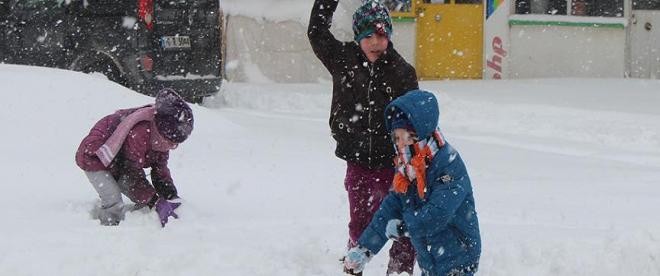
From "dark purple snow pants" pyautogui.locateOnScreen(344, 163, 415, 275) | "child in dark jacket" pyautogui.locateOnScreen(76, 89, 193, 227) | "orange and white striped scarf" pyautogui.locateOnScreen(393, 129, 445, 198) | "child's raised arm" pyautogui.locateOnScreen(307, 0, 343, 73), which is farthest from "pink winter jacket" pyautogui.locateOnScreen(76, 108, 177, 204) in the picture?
"orange and white striped scarf" pyautogui.locateOnScreen(393, 129, 445, 198)

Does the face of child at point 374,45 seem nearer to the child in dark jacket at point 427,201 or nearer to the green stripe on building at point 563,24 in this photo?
the child in dark jacket at point 427,201

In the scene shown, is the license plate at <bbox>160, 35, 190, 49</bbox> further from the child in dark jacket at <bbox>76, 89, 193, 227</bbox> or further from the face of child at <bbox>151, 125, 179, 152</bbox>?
the face of child at <bbox>151, 125, 179, 152</bbox>

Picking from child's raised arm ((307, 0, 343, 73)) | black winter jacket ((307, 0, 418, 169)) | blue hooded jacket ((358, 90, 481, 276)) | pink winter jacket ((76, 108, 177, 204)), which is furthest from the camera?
pink winter jacket ((76, 108, 177, 204))

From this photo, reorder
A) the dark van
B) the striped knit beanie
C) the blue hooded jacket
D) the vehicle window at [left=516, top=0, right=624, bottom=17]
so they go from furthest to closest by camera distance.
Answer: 1. the vehicle window at [left=516, top=0, right=624, bottom=17]
2. the dark van
3. the striped knit beanie
4. the blue hooded jacket

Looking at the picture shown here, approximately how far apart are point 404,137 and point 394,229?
1.16 ft

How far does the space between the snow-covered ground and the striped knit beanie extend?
3.75 feet

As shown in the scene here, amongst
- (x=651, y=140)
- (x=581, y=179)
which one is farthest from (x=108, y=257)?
(x=651, y=140)

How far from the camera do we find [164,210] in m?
5.38

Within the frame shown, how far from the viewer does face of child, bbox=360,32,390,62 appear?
4477 mm

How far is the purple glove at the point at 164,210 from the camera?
5.35 m

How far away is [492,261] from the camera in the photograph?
4.84 meters

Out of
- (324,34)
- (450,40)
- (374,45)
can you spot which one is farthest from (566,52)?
(374,45)

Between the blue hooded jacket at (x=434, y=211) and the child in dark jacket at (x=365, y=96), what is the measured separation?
61 cm

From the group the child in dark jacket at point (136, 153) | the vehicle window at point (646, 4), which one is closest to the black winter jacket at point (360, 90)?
the child in dark jacket at point (136, 153)
